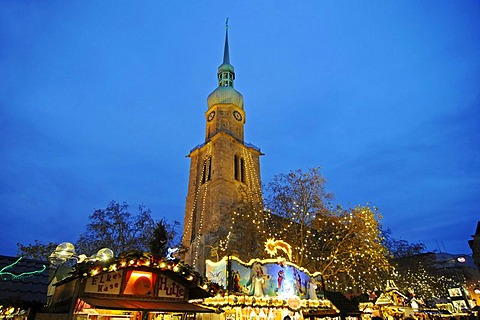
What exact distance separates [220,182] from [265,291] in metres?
18.6

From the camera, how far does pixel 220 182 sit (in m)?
29.3

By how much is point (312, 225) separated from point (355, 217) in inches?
113

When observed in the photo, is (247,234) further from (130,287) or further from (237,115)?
(237,115)

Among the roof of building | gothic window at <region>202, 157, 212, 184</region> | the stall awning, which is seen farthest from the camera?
gothic window at <region>202, 157, 212, 184</region>

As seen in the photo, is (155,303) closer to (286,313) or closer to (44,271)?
(44,271)

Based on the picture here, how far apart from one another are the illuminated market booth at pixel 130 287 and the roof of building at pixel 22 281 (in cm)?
51

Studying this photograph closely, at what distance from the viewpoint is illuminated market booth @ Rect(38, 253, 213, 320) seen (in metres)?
5.09

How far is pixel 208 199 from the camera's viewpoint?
29.8 metres

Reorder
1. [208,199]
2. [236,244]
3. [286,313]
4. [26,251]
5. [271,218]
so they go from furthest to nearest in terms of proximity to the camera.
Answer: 1. [208,199]
2. [26,251]
3. [236,244]
4. [271,218]
5. [286,313]

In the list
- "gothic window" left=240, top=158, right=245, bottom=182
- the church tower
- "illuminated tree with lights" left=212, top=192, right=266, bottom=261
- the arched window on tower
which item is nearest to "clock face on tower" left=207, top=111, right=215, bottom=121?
the church tower

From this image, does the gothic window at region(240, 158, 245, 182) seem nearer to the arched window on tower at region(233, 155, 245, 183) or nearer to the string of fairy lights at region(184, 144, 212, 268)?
the arched window on tower at region(233, 155, 245, 183)

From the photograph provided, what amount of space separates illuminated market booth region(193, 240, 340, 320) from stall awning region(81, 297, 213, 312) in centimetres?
437

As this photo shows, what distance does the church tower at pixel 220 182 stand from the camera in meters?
25.2

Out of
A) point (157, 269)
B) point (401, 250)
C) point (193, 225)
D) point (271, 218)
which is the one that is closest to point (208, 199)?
point (193, 225)
